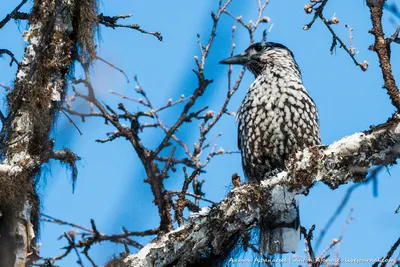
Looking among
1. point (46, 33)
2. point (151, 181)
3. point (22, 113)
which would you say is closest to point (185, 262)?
point (151, 181)

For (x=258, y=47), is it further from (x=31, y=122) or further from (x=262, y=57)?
(x=31, y=122)

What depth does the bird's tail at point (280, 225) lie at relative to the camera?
398cm

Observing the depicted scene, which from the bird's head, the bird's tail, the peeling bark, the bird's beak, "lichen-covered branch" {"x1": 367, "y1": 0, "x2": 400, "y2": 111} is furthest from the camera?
the bird's beak

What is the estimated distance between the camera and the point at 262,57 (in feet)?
19.0

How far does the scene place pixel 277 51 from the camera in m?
5.79

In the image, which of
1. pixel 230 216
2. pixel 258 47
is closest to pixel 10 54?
pixel 230 216

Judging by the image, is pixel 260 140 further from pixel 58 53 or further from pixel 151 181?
pixel 58 53

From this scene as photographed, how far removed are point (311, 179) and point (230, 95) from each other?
1.93 metres

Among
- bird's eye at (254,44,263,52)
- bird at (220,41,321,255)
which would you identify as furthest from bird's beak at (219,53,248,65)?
bird at (220,41,321,255)

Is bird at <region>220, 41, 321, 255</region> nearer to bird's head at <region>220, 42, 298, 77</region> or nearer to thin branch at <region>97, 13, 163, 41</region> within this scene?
bird's head at <region>220, 42, 298, 77</region>

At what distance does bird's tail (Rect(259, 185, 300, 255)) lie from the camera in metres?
3.98

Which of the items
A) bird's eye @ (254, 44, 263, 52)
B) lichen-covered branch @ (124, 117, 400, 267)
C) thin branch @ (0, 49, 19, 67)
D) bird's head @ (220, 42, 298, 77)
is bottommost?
lichen-covered branch @ (124, 117, 400, 267)

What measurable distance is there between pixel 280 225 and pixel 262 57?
1925 millimetres

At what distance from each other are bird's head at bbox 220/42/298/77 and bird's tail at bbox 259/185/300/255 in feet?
5.26
